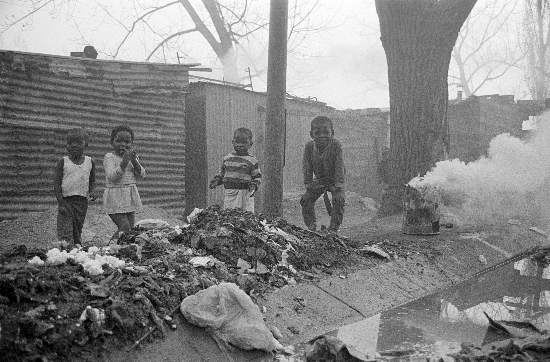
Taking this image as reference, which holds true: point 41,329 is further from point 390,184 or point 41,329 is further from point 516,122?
point 516,122

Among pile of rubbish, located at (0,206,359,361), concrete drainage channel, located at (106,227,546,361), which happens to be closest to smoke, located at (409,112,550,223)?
concrete drainage channel, located at (106,227,546,361)

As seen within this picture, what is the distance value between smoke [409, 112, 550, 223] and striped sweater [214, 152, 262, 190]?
316cm

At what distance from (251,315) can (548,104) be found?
55.8 ft

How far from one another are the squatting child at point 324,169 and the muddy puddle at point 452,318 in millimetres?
2207

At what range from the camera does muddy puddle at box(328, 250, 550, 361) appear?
13.4 feet

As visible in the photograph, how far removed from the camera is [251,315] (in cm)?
390

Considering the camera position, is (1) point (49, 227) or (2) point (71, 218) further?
(1) point (49, 227)

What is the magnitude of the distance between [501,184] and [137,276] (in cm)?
821

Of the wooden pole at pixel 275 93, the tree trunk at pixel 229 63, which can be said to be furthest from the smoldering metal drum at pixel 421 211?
the tree trunk at pixel 229 63

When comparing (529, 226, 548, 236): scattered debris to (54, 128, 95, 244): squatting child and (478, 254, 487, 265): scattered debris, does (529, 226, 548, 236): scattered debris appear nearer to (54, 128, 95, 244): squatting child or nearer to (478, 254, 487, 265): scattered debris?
(478, 254, 487, 265): scattered debris

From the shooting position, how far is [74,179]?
6402 millimetres

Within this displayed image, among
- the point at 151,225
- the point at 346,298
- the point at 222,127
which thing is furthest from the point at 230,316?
the point at 222,127

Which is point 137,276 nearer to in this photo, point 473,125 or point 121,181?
point 121,181

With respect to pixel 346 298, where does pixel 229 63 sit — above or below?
above
